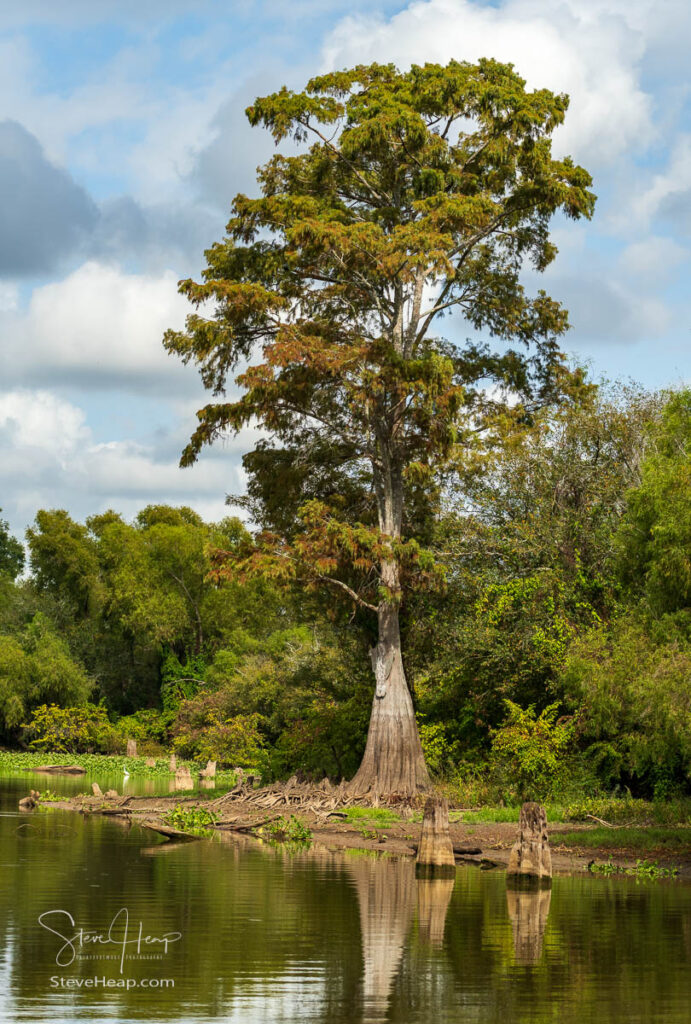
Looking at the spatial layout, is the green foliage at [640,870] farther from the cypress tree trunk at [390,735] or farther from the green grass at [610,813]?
the cypress tree trunk at [390,735]

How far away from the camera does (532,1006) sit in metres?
10.9

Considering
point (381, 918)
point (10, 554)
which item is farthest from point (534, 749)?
point (10, 554)

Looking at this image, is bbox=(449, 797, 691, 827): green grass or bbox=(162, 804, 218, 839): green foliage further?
bbox=(162, 804, 218, 839): green foliage

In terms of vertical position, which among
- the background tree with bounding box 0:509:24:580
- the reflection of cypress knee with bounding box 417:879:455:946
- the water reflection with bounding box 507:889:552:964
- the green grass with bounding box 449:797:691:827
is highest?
the background tree with bounding box 0:509:24:580

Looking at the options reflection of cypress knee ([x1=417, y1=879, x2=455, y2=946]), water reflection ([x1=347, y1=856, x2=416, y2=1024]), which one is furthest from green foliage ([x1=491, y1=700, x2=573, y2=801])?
reflection of cypress knee ([x1=417, y1=879, x2=455, y2=946])

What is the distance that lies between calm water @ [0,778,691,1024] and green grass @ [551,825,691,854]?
121 inches

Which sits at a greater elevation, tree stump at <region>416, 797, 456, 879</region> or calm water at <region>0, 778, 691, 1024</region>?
tree stump at <region>416, 797, 456, 879</region>

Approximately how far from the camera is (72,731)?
209 feet

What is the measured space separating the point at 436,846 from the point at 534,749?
9.04 metres

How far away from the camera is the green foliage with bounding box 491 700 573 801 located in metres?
28.8

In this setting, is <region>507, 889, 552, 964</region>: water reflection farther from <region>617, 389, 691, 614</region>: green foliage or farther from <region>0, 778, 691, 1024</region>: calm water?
<region>617, 389, 691, 614</region>: green foliage

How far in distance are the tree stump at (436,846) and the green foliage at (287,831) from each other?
6.34 m

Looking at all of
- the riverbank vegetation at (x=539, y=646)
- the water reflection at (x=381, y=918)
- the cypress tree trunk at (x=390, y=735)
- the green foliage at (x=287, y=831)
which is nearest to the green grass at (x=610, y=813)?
the riverbank vegetation at (x=539, y=646)

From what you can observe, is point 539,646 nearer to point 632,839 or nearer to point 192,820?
point 632,839
